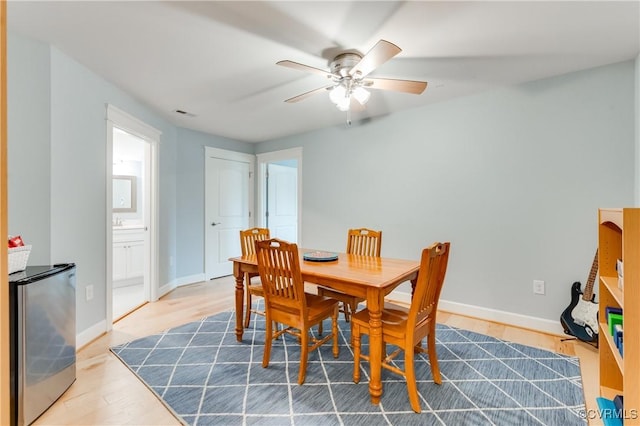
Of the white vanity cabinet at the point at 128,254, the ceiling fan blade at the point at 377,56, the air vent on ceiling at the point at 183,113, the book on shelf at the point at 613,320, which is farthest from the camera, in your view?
the white vanity cabinet at the point at 128,254

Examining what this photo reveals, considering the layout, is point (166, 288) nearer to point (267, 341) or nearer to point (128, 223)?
point (128, 223)

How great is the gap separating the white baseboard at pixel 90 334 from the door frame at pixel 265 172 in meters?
2.55

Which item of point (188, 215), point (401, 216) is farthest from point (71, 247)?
point (401, 216)

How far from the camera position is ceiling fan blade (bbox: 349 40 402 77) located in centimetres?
157

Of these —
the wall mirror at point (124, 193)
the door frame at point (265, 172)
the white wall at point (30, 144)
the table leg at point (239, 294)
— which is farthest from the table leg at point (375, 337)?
the wall mirror at point (124, 193)

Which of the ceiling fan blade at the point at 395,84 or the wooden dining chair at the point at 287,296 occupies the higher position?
the ceiling fan blade at the point at 395,84

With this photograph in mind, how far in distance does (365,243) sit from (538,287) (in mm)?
1602

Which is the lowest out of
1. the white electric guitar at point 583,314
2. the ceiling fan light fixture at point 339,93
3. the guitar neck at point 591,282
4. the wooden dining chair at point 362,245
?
the white electric guitar at point 583,314

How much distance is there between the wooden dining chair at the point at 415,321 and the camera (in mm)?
1623

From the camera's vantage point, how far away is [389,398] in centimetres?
176

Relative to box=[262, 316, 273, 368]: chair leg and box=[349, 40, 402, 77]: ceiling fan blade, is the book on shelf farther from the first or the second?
box=[262, 316, 273, 368]: chair leg

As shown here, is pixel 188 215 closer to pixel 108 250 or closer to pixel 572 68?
pixel 108 250

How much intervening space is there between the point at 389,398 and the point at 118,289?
12.8 feet

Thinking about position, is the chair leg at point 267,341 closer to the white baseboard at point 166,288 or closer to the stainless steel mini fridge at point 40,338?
the stainless steel mini fridge at point 40,338
